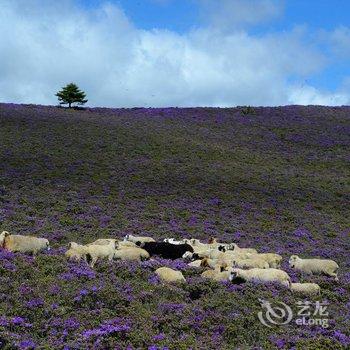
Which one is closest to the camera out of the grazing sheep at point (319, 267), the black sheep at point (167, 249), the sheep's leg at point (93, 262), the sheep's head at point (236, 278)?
the sheep's head at point (236, 278)

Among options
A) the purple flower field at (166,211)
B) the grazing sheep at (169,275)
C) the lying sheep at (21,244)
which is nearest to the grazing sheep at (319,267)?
the purple flower field at (166,211)

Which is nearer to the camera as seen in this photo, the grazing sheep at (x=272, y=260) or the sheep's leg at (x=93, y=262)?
the sheep's leg at (x=93, y=262)

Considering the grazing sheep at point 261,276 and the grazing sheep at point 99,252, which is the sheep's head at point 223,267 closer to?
the grazing sheep at point 261,276

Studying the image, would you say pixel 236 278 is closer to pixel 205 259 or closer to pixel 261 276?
pixel 261 276

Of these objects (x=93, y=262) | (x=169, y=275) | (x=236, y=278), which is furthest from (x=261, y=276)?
(x=93, y=262)

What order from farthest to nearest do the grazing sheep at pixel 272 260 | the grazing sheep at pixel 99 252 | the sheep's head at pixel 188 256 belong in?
the sheep's head at pixel 188 256 < the grazing sheep at pixel 272 260 < the grazing sheep at pixel 99 252

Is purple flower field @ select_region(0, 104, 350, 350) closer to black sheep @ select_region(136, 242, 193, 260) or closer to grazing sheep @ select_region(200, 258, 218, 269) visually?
grazing sheep @ select_region(200, 258, 218, 269)

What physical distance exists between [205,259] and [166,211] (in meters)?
14.5

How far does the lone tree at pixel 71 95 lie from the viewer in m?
67.0

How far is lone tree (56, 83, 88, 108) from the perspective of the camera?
67.0 meters

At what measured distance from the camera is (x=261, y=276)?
15.0 metres

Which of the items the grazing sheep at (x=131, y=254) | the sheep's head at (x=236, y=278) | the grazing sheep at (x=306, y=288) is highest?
the grazing sheep at (x=131, y=254)

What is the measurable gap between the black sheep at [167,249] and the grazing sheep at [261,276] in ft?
13.1

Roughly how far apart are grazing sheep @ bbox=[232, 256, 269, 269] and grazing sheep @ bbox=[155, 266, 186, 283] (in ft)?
8.29
